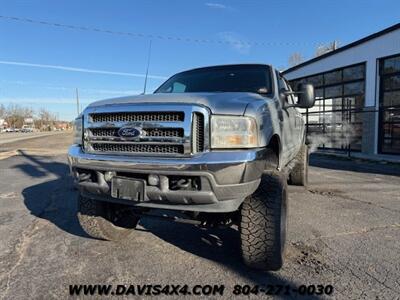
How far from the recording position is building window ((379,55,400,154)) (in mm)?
14625

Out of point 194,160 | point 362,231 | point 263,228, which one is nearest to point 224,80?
point 194,160

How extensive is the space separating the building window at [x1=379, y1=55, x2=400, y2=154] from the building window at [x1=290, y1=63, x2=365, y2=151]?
113 cm

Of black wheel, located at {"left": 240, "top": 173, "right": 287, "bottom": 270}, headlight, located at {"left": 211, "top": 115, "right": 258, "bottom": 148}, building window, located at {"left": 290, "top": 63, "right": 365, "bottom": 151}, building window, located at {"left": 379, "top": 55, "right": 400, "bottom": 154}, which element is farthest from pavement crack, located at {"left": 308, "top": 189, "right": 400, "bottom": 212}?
building window, located at {"left": 290, "top": 63, "right": 365, "bottom": 151}

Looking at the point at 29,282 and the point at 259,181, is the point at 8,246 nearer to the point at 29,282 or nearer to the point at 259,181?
the point at 29,282

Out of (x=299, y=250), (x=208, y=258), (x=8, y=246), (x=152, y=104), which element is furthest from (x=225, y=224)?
(x=8, y=246)

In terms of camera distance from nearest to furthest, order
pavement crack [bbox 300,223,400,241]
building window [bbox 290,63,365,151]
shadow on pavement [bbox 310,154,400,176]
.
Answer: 1. pavement crack [bbox 300,223,400,241]
2. shadow on pavement [bbox 310,154,400,176]
3. building window [bbox 290,63,365,151]

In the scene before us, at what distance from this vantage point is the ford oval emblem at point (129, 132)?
11.5ft

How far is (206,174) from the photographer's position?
10.3ft

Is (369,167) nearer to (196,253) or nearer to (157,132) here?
(196,253)

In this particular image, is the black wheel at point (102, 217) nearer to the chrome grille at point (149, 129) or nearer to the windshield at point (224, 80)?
the chrome grille at point (149, 129)

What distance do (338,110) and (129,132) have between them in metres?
15.6

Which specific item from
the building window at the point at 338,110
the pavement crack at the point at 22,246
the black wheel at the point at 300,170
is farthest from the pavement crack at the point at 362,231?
the building window at the point at 338,110

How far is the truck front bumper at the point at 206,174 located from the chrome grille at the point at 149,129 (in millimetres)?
116

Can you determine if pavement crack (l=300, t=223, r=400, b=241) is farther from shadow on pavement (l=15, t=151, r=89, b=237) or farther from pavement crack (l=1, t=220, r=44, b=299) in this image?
pavement crack (l=1, t=220, r=44, b=299)
